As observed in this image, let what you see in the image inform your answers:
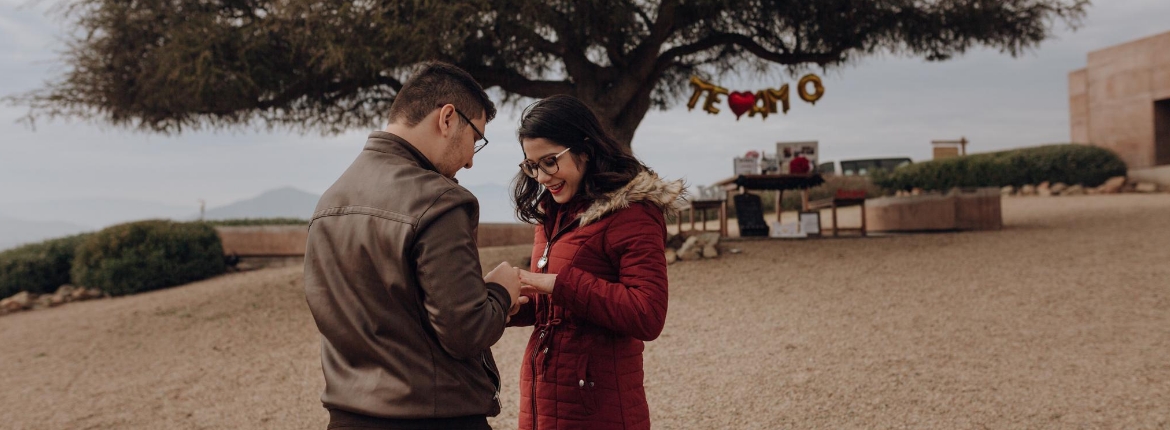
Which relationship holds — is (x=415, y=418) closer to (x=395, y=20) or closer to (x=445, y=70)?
(x=445, y=70)

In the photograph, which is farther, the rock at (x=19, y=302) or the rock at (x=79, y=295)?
the rock at (x=79, y=295)

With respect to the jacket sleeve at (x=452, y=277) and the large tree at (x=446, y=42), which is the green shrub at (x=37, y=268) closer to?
the large tree at (x=446, y=42)

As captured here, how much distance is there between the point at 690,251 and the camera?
11.0m

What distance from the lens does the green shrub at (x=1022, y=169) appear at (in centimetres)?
2181

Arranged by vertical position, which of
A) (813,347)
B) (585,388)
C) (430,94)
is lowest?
(813,347)

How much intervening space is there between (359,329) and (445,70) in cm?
67

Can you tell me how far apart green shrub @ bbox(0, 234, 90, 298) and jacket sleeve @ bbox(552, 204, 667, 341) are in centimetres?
1600

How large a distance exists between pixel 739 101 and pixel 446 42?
16.7ft

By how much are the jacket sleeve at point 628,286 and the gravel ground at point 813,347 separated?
111 inches

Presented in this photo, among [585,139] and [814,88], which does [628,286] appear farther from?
[814,88]

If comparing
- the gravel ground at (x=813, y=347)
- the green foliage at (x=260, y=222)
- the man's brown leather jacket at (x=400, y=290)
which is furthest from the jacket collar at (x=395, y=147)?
the green foliage at (x=260, y=222)

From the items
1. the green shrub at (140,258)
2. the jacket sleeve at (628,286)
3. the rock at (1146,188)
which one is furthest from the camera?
the rock at (1146,188)

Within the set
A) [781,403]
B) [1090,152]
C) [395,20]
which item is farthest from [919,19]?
[1090,152]

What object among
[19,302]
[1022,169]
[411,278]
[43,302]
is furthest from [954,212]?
[19,302]
